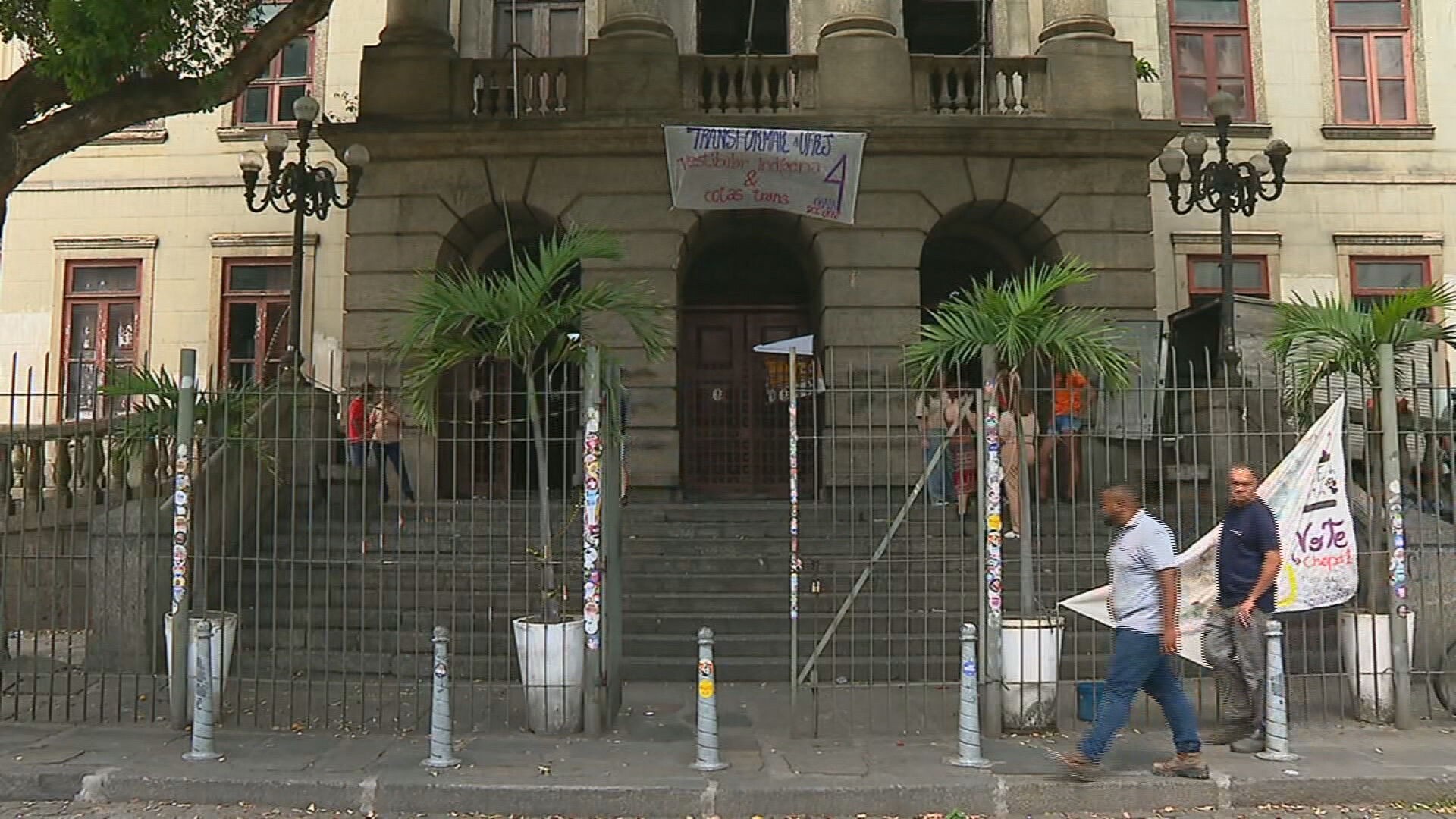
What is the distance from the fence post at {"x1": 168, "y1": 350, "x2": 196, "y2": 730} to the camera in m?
7.95

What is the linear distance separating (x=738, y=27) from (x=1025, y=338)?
11.5 metres

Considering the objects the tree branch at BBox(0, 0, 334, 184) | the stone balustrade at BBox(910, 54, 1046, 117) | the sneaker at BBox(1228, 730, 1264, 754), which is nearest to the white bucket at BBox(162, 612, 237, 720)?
the tree branch at BBox(0, 0, 334, 184)

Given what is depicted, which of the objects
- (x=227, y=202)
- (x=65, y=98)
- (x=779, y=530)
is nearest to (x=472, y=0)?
(x=227, y=202)

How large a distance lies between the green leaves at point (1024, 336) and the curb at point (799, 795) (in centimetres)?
313

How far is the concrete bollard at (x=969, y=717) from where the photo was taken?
705cm

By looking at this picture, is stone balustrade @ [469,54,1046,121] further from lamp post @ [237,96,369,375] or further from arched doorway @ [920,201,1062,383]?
lamp post @ [237,96,369,375]

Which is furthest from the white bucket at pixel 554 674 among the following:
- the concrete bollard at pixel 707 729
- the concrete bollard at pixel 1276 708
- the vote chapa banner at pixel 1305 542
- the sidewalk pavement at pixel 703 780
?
the concrete bollard at pixel 1276 708

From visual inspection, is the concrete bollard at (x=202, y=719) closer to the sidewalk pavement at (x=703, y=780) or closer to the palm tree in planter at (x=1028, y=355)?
the sidewalk pavement at (x=703, y=780)

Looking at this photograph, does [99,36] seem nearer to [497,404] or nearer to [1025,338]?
[497,404]

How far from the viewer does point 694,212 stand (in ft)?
49.9

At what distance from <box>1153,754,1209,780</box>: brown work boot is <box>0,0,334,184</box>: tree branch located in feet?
32.8

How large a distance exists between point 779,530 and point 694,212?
5174 millimetres

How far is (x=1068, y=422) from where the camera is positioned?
9227mm

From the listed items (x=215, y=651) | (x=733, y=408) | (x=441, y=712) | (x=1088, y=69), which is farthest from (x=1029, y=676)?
(x=1088, y=69)
